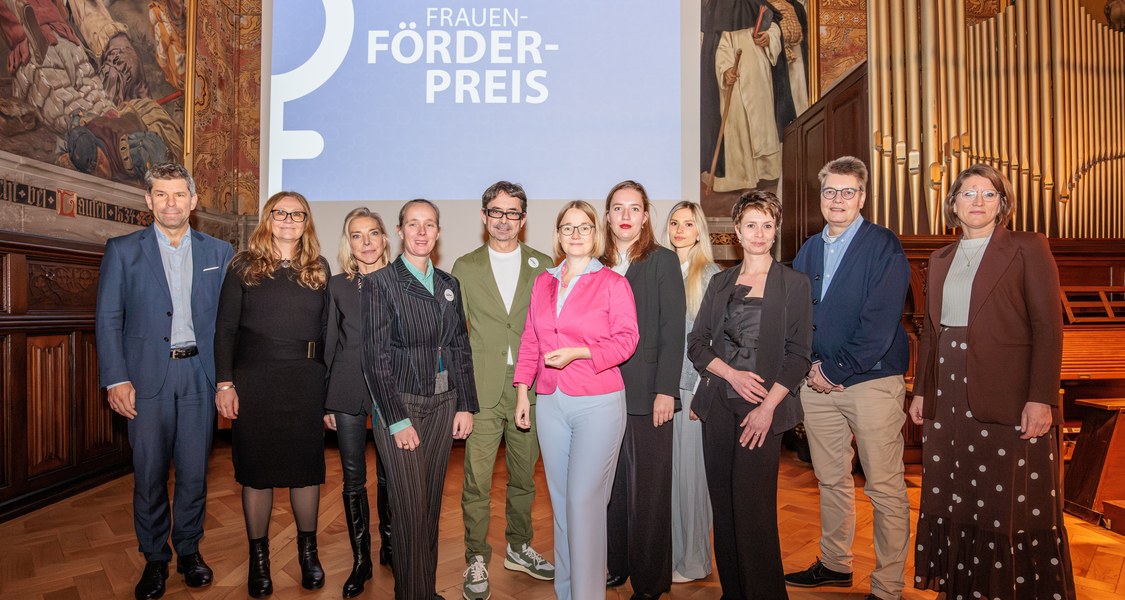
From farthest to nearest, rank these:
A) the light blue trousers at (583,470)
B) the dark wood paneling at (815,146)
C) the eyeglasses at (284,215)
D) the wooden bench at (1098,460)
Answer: the dark wood paneling at (815,146) < the wooden bench at (1098,460) < the eyeglasses at (284,215) < the light blue trousers at (583,470)

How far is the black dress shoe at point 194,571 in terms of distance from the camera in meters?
2.39

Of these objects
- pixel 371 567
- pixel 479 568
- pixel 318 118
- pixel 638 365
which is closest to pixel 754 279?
pixel 638 365

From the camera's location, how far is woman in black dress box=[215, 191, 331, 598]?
7.13ft

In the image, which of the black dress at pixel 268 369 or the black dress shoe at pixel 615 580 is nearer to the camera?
the black dress at pixel 268 369

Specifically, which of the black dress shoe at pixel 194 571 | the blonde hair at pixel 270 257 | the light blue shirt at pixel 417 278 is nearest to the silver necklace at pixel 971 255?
the light blue shirt at pixel 417 278

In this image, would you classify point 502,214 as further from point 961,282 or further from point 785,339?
point 961,282

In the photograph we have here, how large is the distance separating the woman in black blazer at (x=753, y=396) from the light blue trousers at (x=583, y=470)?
14.5 inches

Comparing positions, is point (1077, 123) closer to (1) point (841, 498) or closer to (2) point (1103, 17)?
(2) point (1103, 17)

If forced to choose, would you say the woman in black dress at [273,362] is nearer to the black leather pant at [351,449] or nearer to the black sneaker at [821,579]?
the black leather pant at [351,449]

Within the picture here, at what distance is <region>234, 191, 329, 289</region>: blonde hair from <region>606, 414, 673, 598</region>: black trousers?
4.31 ft

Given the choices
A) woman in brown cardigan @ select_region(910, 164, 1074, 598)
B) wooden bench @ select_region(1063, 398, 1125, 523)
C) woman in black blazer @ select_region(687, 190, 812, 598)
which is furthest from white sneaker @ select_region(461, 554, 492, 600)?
wooden bench @ select_region(1063, 398, 1125, 523)

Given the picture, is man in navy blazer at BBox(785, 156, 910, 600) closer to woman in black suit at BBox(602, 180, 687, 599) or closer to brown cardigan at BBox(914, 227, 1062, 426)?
brown cardigan at BBox(914, 227, 1062, 426)

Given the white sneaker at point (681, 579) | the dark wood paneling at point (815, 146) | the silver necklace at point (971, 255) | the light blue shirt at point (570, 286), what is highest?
the dark wood paneling at point (815, 146)

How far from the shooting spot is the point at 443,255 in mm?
4762
